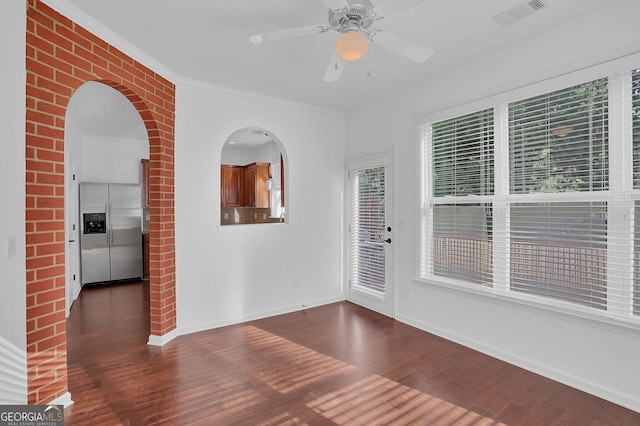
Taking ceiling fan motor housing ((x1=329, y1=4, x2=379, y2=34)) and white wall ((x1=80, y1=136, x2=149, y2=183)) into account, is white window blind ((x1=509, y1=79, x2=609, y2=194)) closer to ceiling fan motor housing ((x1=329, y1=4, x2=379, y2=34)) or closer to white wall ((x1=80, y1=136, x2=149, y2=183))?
ceiling fan motor housing ((x1=329, y1=4, x2=379, y2=34))

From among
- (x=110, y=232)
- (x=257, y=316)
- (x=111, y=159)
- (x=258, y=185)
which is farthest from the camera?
(x=258, y=185)

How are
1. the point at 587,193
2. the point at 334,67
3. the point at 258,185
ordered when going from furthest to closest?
the point at 258,185
the point at 587,193
the point at 334,67

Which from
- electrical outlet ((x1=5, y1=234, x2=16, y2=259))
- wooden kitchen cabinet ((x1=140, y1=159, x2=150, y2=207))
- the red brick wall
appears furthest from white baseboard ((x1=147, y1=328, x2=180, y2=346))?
wooden kitchen cabinet ((x1=140, y1=159, x2=150, y2=207))

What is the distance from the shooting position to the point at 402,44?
204 cm

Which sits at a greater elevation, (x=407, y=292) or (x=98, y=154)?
(x=98, y=154)

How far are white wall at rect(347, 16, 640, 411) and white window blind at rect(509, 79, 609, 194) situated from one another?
19 centimetres

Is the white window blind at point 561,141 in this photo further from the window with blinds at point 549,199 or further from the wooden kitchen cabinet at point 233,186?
the wooden kitchen cabinet at point 233,186

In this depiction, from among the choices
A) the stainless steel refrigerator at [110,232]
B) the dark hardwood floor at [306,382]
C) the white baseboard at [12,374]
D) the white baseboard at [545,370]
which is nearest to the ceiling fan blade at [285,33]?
the white baseboard at [12,374]

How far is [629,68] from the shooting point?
2.17 metres

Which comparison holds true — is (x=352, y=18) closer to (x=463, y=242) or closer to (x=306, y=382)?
(x=463, y=242)

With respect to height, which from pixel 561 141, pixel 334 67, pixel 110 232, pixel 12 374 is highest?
pixel 334 67

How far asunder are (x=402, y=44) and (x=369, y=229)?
8.70ft

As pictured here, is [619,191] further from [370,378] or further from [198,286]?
[198,286]

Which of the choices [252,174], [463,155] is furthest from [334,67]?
[252,174]
